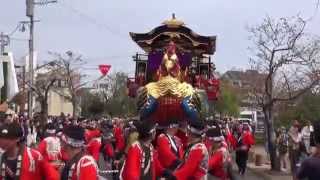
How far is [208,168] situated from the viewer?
382 inches

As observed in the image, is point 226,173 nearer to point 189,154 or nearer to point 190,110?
point 189,154

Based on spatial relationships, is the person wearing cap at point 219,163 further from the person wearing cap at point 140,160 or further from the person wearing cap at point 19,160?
the person wearing cap at point 19,160

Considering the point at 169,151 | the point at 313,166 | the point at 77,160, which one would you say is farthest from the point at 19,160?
the point at 169,151

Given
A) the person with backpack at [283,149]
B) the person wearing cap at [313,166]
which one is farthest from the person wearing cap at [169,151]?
the person with backpack at [283,149]

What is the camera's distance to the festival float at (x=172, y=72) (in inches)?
671

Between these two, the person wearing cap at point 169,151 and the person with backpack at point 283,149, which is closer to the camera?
the person wearing cap at point 169,151

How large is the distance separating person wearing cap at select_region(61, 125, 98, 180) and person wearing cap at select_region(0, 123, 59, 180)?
1.12ft

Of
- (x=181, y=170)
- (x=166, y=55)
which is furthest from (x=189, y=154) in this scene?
(x=166, y=55)

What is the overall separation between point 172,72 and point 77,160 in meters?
11.0

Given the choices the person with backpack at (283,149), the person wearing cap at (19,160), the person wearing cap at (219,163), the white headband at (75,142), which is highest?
the white headband at (75,142)

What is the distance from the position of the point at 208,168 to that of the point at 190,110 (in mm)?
7101

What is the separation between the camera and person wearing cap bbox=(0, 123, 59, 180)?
7379 millimetres

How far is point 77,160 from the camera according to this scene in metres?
6.91

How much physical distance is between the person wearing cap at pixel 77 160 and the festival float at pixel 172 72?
28.6 feet
